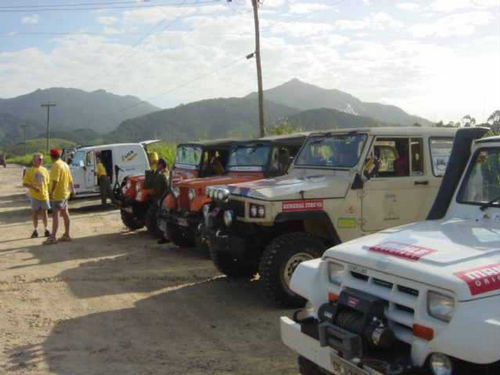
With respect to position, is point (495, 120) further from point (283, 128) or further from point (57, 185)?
point (283, 128)

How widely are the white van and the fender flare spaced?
11375mm

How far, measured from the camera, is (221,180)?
8969 millimetres

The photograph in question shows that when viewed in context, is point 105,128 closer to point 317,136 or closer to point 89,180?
point 89,180

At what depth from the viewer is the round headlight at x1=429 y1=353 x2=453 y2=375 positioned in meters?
2.69

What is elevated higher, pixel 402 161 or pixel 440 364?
pixel 402 161

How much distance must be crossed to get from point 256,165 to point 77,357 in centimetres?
507

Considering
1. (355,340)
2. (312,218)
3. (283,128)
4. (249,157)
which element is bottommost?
(355,340)

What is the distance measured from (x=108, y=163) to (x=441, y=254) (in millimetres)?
14912

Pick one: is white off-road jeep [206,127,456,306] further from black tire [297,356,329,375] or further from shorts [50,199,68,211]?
shorts [50,199,68,211]

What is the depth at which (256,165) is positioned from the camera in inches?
365

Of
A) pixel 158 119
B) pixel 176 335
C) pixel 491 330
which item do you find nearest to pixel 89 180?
pixel 176 335

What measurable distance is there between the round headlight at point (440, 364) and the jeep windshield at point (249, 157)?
6.52 metres

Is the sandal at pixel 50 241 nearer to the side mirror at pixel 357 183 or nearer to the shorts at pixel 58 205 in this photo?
the shorts at pixel 58 205

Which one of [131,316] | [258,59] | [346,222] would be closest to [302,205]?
[346,222]
